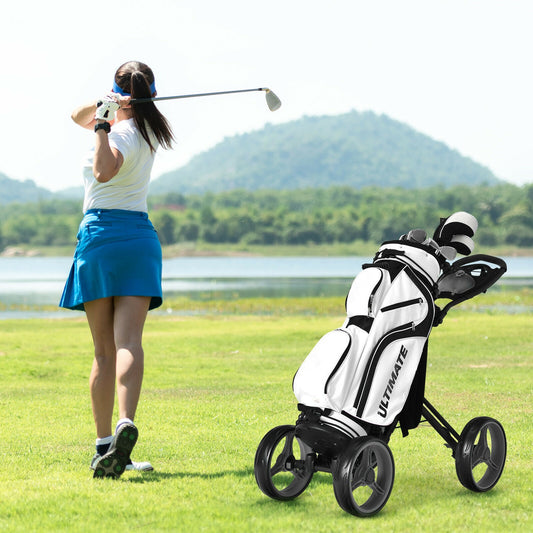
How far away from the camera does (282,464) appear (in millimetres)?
4625

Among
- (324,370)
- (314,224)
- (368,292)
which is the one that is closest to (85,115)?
(368,292)

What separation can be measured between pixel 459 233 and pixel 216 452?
217 centimetres

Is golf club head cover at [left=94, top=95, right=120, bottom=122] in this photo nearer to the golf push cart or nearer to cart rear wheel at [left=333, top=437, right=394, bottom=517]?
the golf push cart

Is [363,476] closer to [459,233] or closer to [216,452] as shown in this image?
[459,233]

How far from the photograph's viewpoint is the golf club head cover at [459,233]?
4988 mm

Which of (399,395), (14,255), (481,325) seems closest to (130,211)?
(399,395)

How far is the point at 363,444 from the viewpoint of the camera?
4223 mm


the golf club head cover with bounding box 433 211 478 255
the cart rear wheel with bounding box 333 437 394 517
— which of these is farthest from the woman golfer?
the golf club head cover with bounding box 433 211 478 255

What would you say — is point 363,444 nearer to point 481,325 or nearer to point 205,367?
point 205,367

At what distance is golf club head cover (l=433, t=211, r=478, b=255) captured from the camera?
4.99 m

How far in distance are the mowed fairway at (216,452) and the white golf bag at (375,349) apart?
20.1 inches

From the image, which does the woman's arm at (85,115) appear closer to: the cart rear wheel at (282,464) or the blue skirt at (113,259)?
the blue skirt at (113,259)

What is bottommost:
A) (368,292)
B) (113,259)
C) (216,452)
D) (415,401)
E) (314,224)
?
(216,452)

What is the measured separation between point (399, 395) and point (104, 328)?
1.76 metres
